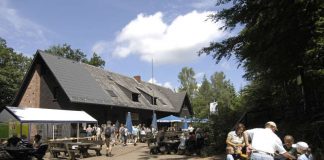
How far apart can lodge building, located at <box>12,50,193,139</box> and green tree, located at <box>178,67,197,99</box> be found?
49.3 meters

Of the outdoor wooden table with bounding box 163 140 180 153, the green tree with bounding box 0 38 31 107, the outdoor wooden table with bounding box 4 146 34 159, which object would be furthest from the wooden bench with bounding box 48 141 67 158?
the green tree with bounding box 0 38 31 107

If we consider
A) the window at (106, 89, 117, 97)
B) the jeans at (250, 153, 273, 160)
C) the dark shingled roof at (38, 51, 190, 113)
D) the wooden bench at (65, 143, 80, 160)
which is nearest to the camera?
the jeans at (250, 153, 273, 160)

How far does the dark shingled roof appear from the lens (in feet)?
120

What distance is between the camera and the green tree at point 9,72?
2223 inches

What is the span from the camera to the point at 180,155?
2195 cm

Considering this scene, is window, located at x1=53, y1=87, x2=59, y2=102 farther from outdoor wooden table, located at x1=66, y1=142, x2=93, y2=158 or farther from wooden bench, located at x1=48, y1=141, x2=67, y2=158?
outdoor wooden table, located at x1=66, y1=142, x2=93, y2=158

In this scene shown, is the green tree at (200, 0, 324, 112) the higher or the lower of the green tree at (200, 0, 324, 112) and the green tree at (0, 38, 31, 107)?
the lower

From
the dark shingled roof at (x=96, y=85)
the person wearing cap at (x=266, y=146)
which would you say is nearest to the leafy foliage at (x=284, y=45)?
the person wearing cap at (x=266, y=146)

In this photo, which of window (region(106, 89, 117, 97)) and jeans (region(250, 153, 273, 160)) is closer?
jeans (region(250, 153, 273, 160))

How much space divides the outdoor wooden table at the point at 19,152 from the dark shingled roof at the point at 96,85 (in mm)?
15956

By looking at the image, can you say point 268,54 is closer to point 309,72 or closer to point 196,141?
point 309,72

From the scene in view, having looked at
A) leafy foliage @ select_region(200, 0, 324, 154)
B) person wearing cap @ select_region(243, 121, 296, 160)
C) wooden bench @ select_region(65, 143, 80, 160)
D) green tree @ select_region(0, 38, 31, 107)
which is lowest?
wooden bench @ select_region(65, 143, 80, 160)

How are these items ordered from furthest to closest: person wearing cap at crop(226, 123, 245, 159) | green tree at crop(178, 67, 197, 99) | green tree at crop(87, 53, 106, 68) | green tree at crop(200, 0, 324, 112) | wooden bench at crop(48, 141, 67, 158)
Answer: green tree at crop(178, 67, 197, 99) < green tree at crop(87, 53, 106, 68) < wooden bench at crop(48, 141, 67, 158) < green tree at crop(200, 0, 324, 112) < person wearing cap at crop(226, 123, 245, 159)

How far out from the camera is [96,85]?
40688 millimetres
